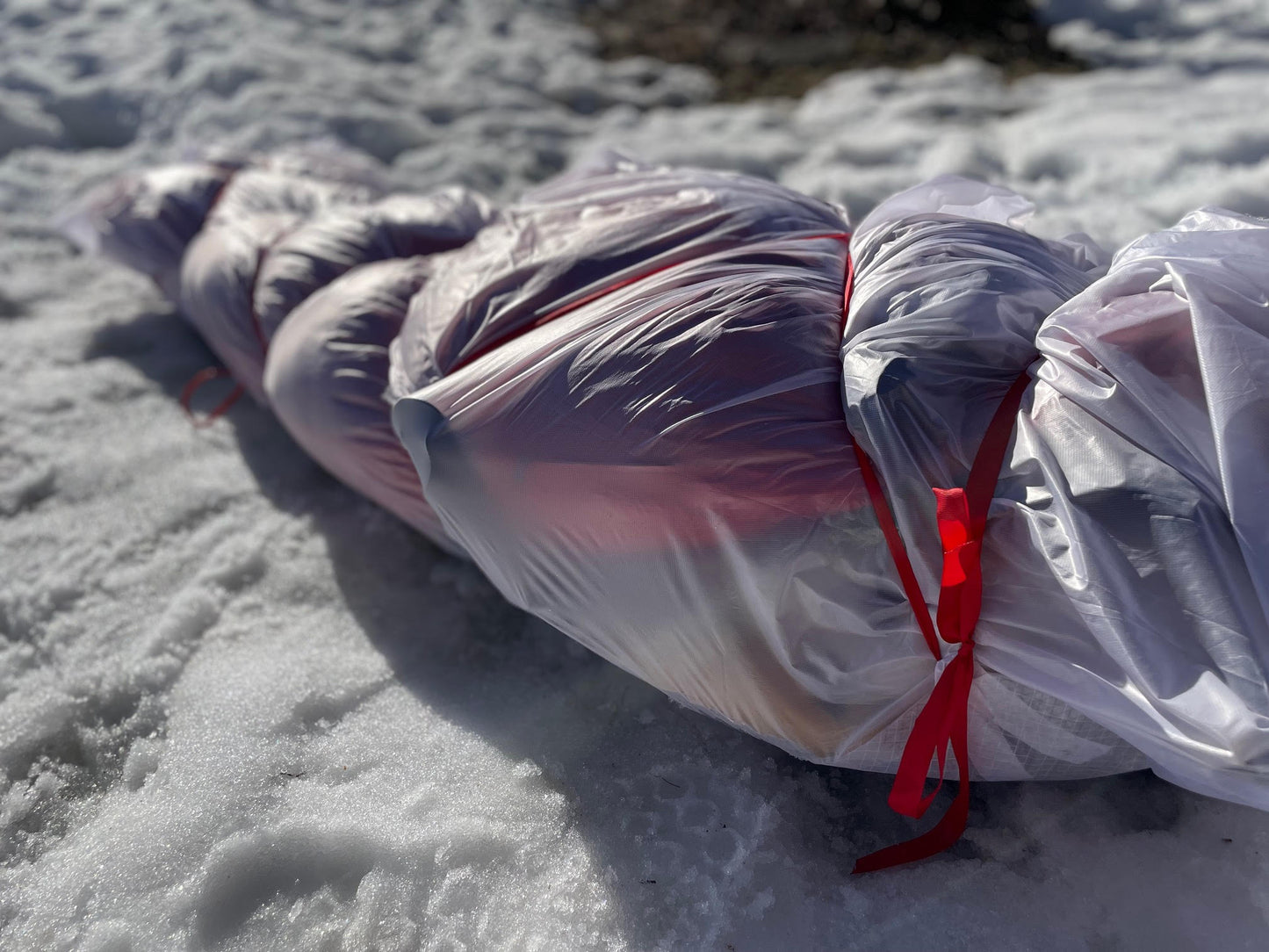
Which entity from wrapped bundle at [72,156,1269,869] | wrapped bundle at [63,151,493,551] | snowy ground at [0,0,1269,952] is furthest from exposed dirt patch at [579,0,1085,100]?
wrapped bundle at [72,156,1269,869]

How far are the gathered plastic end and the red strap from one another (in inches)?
52.4

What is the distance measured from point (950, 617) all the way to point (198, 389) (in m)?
1.56

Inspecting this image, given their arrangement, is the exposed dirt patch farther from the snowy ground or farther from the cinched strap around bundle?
the cinched strap around bundle

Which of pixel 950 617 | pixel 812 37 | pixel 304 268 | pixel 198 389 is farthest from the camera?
pixel 812 37

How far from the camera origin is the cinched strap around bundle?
0.90 meters

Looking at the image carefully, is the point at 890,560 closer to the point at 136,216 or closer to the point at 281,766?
the point at 281,766

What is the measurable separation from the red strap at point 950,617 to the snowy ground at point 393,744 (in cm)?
7

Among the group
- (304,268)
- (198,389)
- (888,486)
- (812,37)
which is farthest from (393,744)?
(812,37)

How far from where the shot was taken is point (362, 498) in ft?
5.30

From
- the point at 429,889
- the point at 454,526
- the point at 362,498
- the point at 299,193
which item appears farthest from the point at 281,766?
the point at 299,193

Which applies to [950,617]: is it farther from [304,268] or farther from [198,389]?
[198,389]

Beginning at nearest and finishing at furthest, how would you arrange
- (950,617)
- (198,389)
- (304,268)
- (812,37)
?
(950,617) → (304,268) → (198,389) → (812,37)

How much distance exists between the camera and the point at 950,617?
0.91 m

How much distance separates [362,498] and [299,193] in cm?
74
